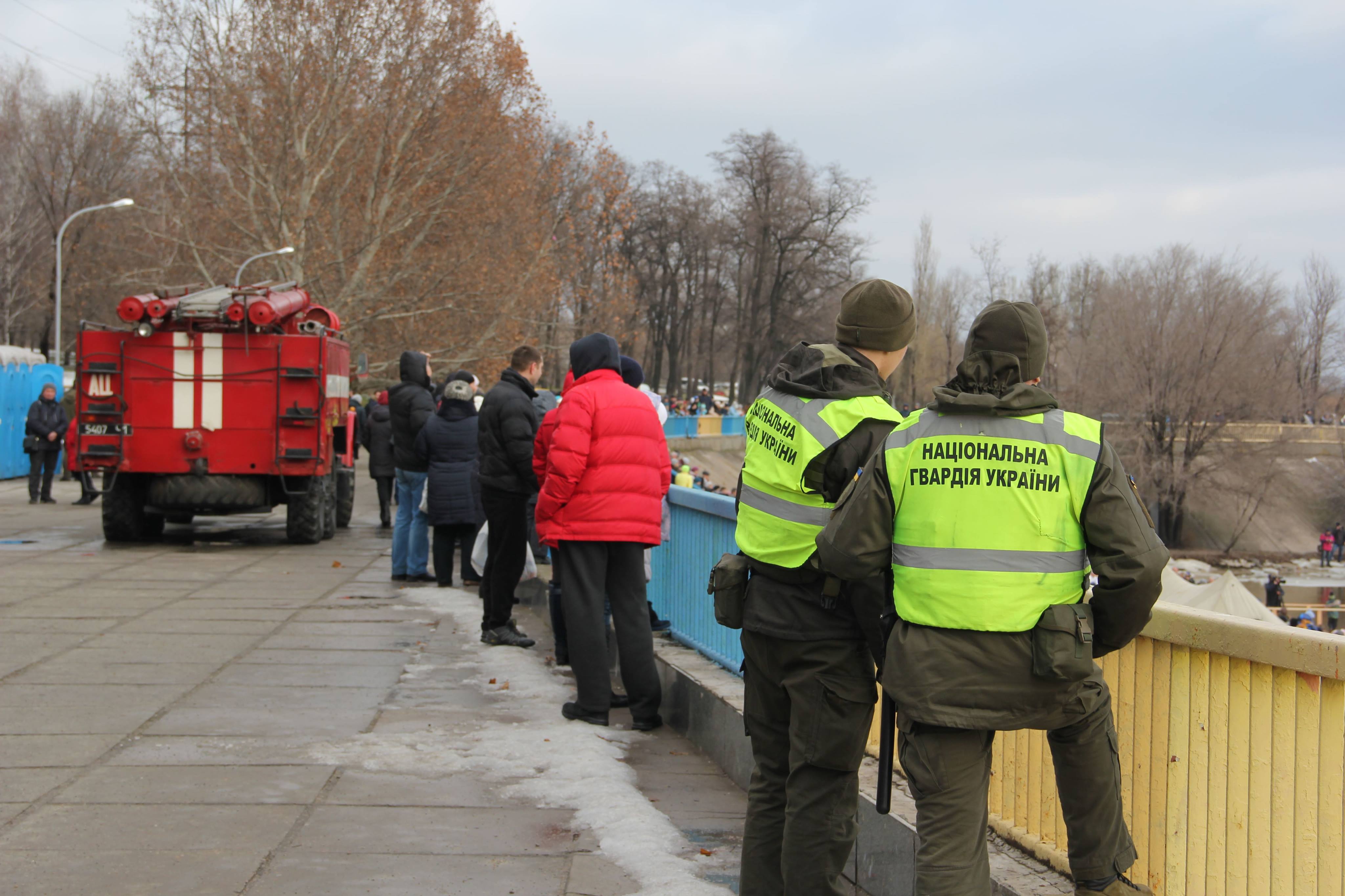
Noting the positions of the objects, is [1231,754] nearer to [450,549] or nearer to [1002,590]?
[1002,590]

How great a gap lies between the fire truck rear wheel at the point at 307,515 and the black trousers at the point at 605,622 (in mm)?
8439

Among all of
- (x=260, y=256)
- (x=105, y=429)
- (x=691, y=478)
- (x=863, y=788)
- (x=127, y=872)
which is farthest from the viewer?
(x=260, y=256)

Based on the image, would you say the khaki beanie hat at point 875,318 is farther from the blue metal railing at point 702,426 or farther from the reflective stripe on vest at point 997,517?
the blue metal railing at point 702,426

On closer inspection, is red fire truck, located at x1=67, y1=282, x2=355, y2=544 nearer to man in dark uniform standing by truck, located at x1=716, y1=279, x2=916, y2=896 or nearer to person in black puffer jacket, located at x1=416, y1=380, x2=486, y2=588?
person in black puffer jacket, located at x1=416, y1=380, x2=486, y2=588

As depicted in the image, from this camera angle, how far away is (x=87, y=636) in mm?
8477

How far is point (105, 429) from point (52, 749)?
8327 mm

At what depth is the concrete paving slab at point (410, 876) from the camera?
4.16 meters

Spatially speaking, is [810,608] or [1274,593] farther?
[1274,593]

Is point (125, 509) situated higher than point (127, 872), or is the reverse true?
point (125, 509)

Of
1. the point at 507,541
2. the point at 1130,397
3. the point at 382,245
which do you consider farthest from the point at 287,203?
the point at 1130,397

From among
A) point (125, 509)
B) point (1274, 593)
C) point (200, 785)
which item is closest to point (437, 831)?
point (200, 785)

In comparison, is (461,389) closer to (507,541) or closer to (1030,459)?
(507,541)

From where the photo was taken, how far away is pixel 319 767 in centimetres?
559

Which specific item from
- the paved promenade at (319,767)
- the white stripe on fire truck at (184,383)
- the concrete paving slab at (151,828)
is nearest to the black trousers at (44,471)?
the white stripe on fire truck at (184,383)
